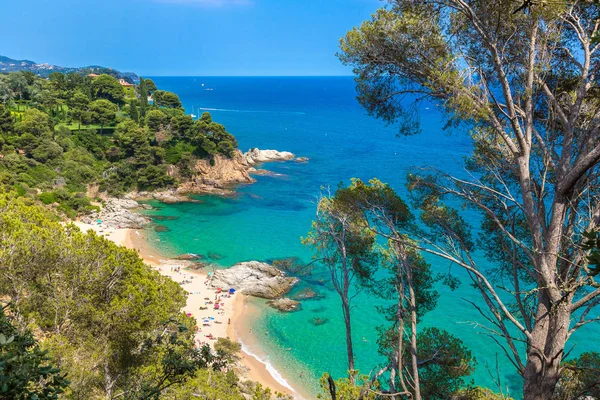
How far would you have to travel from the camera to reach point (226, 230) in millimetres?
34969

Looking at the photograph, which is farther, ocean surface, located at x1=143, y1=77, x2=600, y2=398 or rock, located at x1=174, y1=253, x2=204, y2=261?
rock, located at x1=174, y1=253, x2=204, y2=261

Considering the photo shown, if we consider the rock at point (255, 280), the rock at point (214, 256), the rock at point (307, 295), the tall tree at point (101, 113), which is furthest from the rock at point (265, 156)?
the rock at point (307, 295)

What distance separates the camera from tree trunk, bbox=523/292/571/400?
402 centimetres

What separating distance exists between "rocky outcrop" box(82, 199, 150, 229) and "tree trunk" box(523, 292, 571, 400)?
34016 mm

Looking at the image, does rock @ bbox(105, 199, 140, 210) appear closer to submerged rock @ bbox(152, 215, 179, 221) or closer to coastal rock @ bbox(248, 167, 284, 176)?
submerged rock @ bbox(152, 215, 179, 221)

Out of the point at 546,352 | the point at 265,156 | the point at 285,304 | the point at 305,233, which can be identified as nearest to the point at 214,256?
the point at 305,233

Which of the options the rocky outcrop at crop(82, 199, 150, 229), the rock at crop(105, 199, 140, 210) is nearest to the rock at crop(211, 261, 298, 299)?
the rocky outcrop at crop(82, 199, 150, 229)

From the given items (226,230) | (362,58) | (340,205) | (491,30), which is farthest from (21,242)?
(226,230)

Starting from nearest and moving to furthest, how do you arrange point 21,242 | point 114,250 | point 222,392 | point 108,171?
point 222,392 → point 21,242 → point 114,250 → point 108,171

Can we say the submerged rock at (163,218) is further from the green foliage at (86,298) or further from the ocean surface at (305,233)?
the green foliage at (86,298)

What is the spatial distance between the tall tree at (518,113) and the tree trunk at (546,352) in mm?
11

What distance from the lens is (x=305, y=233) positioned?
3441 centimetres

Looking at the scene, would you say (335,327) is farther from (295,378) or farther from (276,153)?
(276,153)

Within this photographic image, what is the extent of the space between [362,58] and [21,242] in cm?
1032
